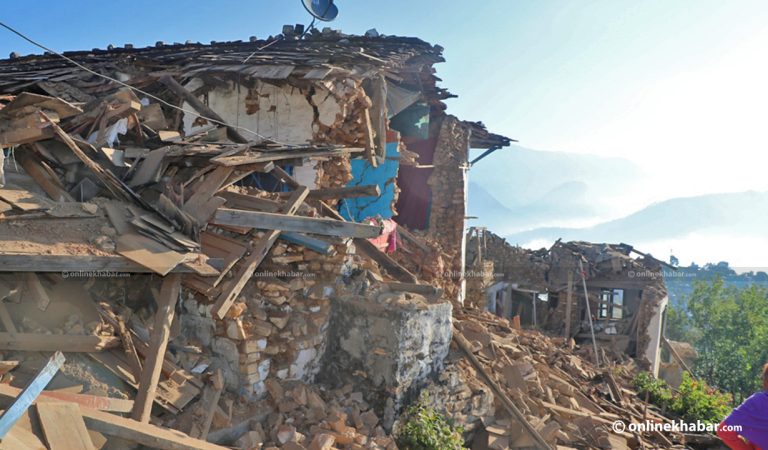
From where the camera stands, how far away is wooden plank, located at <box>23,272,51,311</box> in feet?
13.7

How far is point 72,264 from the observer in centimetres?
401

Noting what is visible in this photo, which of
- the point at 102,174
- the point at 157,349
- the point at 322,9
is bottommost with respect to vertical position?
the point at 157,349

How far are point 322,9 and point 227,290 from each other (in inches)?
296

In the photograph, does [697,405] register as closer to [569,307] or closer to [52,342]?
[569,307]

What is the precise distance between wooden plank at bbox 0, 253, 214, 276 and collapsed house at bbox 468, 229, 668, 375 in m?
11.8

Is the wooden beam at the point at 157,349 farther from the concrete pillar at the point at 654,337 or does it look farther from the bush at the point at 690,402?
the concrete pillar at the point at 654,337

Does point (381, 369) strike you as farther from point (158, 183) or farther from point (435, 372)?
point (158, 183)

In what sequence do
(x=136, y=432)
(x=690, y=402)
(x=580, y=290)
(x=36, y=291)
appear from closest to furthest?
(x=136, y=432)
(x=36, y=291)
(x=690, y=402)
(x=580, y=290)

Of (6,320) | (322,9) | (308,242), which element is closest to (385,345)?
(308,242)

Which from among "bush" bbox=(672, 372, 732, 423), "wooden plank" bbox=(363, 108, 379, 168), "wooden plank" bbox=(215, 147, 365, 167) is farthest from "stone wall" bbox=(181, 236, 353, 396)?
"bush" bbox=(672, 372, 732, 423)

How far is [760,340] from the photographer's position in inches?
856

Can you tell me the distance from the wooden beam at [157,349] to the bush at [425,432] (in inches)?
108

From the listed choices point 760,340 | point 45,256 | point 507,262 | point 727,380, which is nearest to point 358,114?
point 45,256

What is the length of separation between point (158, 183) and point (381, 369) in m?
3.42
